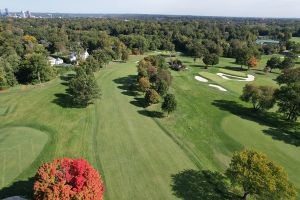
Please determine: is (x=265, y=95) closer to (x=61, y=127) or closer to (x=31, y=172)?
(x=61, y=127)

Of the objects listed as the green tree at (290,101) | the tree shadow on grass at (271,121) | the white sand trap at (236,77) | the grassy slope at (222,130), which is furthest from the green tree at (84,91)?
the white sand trap at (236,77)

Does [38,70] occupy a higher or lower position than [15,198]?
higher

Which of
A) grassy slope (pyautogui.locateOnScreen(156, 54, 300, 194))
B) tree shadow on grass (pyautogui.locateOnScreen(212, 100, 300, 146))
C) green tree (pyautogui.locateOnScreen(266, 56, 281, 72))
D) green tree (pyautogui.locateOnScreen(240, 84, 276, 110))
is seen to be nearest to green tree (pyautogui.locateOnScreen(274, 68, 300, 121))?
green tree (pyautogui.locateOnScreen(240, 84, 276, 110))

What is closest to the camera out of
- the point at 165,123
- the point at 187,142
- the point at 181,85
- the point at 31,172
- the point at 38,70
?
the point at 31,172

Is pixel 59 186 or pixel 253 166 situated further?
pixel 253 166

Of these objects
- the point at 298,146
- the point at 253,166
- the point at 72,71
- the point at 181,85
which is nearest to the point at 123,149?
the point at 253,166

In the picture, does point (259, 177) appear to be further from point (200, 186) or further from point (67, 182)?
point (67, 182)

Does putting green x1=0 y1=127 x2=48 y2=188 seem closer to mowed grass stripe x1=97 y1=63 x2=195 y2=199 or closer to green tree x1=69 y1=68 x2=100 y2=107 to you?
mowed grass stripe x1=97 y1=63 x2=195 y2=199
